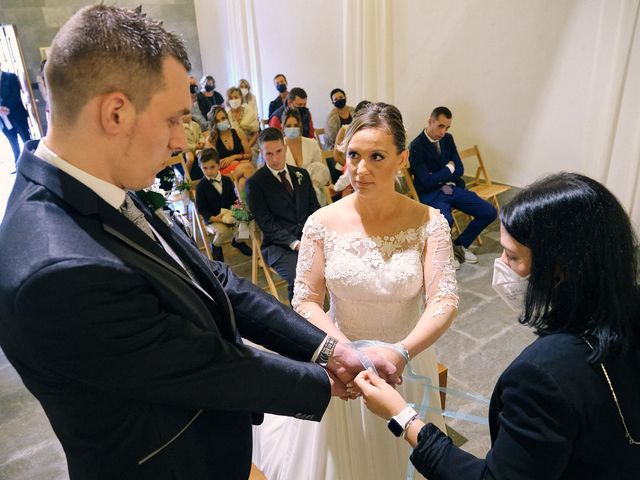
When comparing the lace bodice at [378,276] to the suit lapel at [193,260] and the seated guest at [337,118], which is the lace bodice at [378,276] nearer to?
the suit lapel at [193,260]

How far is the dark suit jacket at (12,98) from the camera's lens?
8062 millimetres

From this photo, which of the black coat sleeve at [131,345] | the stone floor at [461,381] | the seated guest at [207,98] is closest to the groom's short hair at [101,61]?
the black coat sleeve at [131,345]

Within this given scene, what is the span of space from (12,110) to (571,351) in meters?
9.50

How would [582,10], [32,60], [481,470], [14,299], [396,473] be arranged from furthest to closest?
[32,60]
[582,10]
[396,473]
[481,470]
[14,299]

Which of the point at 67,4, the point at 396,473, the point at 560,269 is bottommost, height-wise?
the point at 396,473

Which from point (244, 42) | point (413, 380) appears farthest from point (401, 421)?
point (244, 42)

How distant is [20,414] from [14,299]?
294 cm

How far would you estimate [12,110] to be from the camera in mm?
8312

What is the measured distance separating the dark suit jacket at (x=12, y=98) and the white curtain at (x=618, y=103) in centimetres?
847

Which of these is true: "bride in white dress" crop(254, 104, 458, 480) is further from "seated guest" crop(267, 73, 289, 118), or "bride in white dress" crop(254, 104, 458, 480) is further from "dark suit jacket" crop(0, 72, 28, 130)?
"dark suit jacket" crop(0, 72, 28, 130)

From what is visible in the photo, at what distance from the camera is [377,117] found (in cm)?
228

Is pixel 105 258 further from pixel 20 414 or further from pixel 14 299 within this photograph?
pixel 20 414

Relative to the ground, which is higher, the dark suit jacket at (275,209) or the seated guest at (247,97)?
the seated guest at (247,97)

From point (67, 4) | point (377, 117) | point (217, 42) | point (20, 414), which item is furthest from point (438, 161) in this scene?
point (67, 4)
